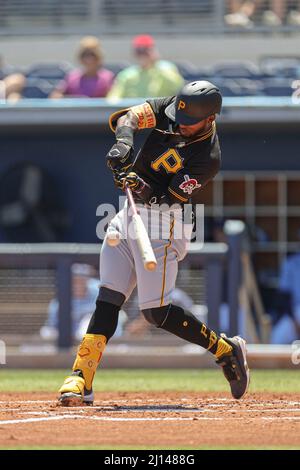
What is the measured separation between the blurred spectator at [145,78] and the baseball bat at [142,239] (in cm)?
681

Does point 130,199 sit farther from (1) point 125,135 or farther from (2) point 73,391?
(2) point 73,391

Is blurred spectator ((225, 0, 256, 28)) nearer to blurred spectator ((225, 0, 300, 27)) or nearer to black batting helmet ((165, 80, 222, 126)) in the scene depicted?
blurred spectator ((225, 0, 300, 27))

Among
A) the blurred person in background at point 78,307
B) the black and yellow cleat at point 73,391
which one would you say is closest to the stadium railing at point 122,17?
the blurred person in background at point 78,307

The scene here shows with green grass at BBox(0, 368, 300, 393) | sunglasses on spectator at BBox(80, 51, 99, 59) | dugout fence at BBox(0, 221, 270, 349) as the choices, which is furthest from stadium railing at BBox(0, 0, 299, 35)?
green grass at BBox(0, 368, 300, 393)

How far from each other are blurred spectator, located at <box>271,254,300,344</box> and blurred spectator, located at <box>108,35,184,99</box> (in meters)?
2.42

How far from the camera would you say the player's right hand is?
6.35 meters

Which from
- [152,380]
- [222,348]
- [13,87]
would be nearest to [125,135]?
[222,348]

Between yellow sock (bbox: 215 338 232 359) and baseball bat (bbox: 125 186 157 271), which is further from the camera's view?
yellow sock (bbox: 215 338 232 359)

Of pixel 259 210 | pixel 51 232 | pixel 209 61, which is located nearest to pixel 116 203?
pixel 51 232

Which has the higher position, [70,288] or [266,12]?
[266,12]

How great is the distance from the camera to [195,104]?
645 centimetres

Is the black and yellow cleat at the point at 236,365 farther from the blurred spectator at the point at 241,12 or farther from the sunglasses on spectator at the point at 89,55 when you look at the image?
the blurred spectator at the point at 241,12

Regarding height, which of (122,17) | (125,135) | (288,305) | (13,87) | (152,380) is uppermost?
(122,17)

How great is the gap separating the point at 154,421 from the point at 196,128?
1.66 metres
